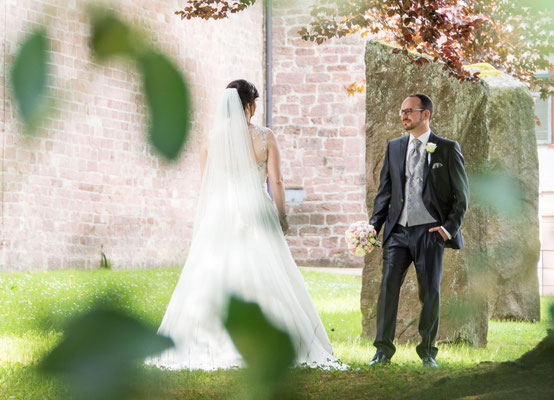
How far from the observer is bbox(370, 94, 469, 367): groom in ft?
14.8

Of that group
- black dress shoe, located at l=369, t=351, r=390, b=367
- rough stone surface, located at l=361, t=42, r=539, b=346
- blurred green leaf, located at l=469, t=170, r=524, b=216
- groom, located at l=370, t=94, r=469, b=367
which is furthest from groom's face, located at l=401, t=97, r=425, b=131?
blurred green leaf, located at l=469, t=170, r=524, b=216

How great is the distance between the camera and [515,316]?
7.14m

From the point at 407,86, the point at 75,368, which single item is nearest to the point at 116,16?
the point at 75,368

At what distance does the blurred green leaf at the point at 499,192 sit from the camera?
2.49ft

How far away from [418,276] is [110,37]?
167 inches

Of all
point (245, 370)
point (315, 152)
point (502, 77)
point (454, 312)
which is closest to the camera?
point (245, 370)

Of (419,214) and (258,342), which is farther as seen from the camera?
(419,214)

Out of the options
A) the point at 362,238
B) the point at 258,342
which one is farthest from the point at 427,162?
the point at 258,342

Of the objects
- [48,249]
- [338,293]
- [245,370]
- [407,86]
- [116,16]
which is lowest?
[338,293]

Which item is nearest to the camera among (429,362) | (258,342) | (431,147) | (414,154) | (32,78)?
(32,78)

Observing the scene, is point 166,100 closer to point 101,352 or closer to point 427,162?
point 101,352

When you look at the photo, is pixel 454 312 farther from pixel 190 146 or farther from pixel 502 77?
pixel 502 77

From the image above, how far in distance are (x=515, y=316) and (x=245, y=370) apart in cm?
688

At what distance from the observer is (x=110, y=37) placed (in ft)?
1.76
